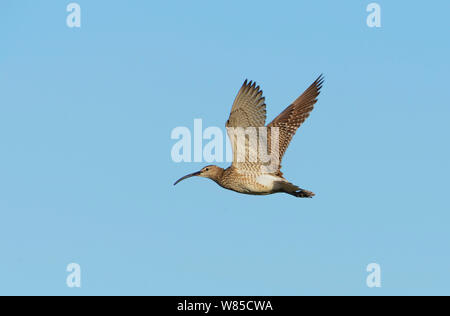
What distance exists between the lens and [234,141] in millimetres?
18125

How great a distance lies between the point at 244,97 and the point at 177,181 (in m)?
3.73

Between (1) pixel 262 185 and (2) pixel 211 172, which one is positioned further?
(2) pixel 211 172

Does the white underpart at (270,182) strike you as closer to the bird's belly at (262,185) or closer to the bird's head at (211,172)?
the bird's belly at (262,185)

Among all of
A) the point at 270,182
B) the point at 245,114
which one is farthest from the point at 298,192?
the point at 245,114

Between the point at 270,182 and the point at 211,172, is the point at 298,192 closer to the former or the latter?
the point at 270,182

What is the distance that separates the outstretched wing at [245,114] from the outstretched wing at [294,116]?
2.85 feet

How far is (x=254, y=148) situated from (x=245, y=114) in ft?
3.11

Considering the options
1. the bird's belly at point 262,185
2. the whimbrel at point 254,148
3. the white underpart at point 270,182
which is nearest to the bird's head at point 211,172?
the whimbrel at point 254,148

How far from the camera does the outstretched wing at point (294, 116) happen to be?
1919 cm

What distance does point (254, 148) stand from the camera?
1848 centimetres

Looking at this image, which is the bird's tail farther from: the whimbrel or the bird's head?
the bird's head

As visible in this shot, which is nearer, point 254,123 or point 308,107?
point 254,123
